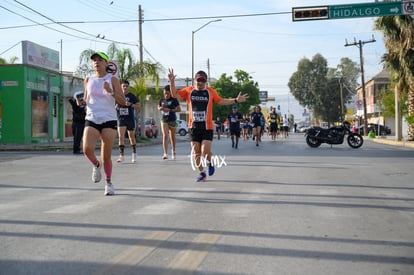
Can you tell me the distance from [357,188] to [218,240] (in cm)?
430

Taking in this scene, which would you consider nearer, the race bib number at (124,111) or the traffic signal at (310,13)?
the race bib number at (124,111)

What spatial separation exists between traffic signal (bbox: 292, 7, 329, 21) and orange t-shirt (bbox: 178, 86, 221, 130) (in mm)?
15974

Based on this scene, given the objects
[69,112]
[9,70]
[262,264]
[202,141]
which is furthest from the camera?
[69,112]

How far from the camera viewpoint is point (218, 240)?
5055 millimetres

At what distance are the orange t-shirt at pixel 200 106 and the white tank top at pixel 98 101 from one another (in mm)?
2012

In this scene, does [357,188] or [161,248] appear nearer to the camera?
[161,248]

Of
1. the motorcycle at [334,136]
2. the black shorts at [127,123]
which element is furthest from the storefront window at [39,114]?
the black shorts at [127,123]

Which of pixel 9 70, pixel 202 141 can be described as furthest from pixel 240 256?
pixel 9 70

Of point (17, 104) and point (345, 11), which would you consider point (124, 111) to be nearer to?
point (345, 11)

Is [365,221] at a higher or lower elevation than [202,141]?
lower

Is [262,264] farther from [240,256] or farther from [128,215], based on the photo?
[128,215]

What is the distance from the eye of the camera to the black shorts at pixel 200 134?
9938mm

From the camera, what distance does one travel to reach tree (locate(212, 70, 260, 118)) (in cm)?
7572

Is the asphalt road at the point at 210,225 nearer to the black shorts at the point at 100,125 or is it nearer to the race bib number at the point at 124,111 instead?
the black shorts at the point at 100,125
